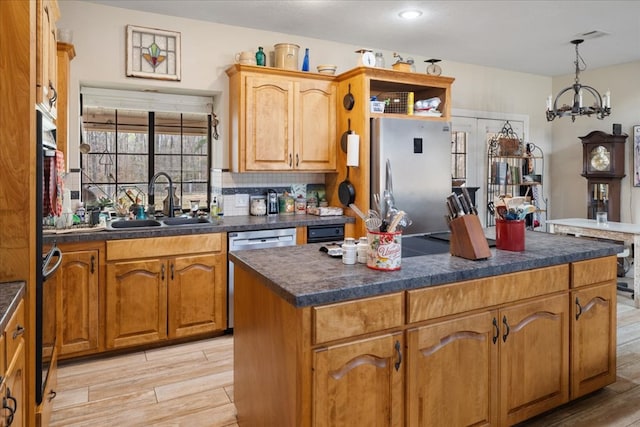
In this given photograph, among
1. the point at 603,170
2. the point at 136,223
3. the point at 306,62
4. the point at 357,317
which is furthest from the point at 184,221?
the point at 603,170

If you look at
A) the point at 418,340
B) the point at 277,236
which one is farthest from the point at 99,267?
the point at 418,340

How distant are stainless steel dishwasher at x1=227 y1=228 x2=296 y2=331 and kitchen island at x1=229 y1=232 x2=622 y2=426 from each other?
121 cm

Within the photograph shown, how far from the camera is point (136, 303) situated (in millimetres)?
3193

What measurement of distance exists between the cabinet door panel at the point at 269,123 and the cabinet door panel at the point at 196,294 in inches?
37.2

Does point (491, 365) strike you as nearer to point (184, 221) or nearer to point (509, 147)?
point (184, 221)

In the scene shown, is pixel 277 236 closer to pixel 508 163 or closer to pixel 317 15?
pixel 317 15

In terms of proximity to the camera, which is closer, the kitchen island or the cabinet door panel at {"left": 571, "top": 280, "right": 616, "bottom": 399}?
the kitchen island

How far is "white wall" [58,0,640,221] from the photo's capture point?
11.5 ft

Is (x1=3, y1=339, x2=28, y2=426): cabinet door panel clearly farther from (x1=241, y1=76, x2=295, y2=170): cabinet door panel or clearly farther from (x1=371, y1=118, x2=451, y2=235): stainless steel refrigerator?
(x1=371, y1=118, x2=451, y2=235): stainless steel refrigerator

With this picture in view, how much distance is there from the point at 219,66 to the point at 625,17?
3.45m

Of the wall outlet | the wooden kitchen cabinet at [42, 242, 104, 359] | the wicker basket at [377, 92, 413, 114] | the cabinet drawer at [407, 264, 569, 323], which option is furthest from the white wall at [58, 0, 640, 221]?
the cabinet drawer at [407, 264, 569, 323]

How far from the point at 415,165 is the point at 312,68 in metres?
1.38

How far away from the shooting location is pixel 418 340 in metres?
1.83

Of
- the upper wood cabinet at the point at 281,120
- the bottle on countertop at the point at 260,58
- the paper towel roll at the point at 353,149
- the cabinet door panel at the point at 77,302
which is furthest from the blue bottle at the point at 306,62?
the cabinet door panel at the point at 77,302
